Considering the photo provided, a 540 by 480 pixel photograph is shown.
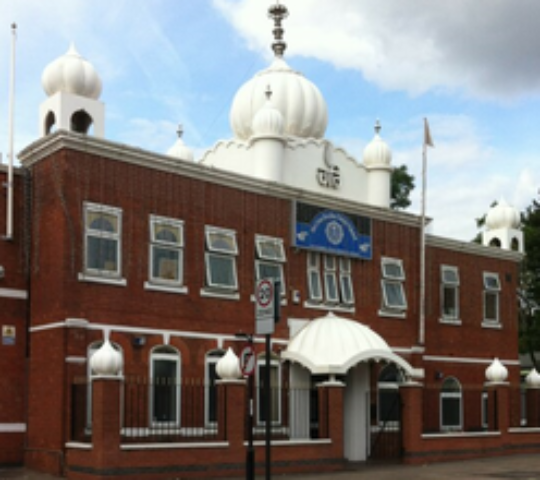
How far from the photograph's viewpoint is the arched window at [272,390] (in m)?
23.2

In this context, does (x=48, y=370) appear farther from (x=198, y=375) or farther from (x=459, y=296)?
(x=459, y=296)

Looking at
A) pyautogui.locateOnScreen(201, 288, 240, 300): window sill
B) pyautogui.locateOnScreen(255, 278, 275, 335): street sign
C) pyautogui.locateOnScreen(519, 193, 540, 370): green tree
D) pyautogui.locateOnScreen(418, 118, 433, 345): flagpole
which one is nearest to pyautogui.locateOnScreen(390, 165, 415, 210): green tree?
pyautogui.locateOnScreen(519, 193, 540, 370): green tree

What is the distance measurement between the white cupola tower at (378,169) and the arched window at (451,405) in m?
6.39

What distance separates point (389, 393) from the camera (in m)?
27.1

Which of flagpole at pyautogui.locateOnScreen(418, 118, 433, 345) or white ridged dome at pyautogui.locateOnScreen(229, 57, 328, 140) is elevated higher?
white ridged dome at pyautogui.locateOnScreen(229, 57, 328, 140)

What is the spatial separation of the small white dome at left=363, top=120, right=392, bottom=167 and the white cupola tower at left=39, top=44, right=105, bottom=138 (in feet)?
31.7

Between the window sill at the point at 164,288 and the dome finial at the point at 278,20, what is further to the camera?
the dome finial at the point at 278,20

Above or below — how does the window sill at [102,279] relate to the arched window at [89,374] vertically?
above

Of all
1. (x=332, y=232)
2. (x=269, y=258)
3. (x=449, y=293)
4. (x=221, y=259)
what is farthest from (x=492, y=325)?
(x=221, y=259)

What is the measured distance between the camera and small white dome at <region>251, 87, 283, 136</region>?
25.6m

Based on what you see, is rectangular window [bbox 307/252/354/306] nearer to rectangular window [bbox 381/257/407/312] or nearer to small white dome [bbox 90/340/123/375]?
rectangular window [bbox 381/257/407/312]

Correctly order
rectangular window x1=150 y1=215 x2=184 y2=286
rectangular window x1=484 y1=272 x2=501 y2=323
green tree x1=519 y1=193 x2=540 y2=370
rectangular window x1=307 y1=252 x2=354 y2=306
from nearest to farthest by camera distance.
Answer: rectangular window x1=150 y1=215 x2=184 y2=286, rectangular window x1=307 y1=252 x2=354 y2=306, rectangular window x1=484 y1=272 x2=501 y2=323, green tree x1=519 y1=193 x2=540 y2=370

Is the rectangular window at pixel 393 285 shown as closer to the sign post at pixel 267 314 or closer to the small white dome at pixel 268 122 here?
the small white dome at pixel 268 122

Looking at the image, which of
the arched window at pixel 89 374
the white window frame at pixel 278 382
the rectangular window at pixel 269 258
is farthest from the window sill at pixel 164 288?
the white window frame at pixel 278 382
